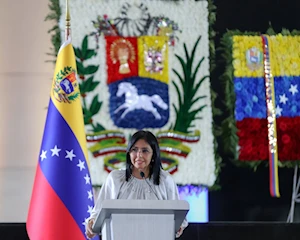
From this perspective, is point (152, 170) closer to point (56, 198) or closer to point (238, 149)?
point (56, 198)

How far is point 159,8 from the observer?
527 centimetres

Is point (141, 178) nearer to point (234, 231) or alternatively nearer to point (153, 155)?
point (153, 155)

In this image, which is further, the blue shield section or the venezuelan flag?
the blue shield section

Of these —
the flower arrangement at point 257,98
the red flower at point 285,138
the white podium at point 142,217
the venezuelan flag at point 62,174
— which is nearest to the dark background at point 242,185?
the flower arrangement at point 257,98

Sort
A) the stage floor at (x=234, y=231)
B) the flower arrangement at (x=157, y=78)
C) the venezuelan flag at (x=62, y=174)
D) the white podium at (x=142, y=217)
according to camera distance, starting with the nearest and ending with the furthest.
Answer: the white podium at (x=142, y=217), the venezuelan flag at (x=62, y=174), the stage floor at (x=234, y=231), the flower arrangement at (x=157, y=78)

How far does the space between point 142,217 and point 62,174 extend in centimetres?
174

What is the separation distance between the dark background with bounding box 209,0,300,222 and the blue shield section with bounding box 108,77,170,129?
1.37 ft

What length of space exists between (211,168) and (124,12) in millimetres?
1321

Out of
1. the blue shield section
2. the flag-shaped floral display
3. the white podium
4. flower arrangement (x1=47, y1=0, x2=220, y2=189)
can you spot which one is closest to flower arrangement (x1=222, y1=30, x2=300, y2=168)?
the flag-shaped floral display

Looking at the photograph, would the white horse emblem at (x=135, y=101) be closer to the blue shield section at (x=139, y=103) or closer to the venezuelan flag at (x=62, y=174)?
the blue shield section at (x=139, y=103)

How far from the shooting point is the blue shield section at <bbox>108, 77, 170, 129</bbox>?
510 cm

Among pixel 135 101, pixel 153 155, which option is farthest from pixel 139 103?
pixel 153 155

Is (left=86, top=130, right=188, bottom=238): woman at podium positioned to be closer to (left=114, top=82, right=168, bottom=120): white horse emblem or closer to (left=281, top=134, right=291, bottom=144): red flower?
(left=114, top=82, right=168, bottom=120): white horse emblem

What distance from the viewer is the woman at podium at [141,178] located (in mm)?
3254
